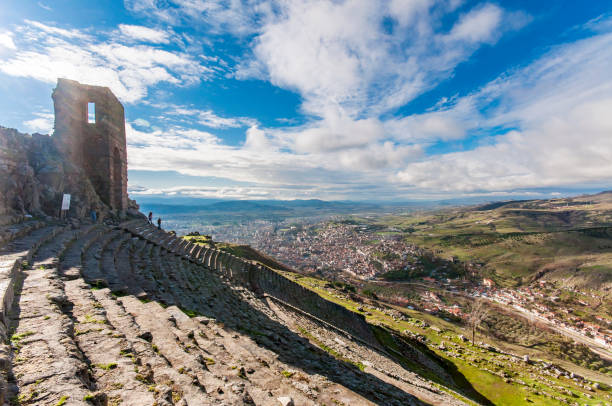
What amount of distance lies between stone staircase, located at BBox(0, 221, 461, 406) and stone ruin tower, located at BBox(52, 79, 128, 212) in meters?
15.3

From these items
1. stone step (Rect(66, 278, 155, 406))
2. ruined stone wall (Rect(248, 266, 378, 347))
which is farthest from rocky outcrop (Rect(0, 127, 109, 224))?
ruined stone wall (Rect(248, 266, 378, 347))

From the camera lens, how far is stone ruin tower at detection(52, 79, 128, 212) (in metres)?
23.4

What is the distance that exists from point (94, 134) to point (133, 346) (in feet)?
95.7

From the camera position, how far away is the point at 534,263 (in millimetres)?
89875

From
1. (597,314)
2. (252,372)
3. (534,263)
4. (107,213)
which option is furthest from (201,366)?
(534,263)

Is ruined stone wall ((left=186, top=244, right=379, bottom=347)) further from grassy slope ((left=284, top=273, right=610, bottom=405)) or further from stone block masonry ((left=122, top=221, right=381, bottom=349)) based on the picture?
grassy slope ((left=284, top=273, right=610, bottom=405))

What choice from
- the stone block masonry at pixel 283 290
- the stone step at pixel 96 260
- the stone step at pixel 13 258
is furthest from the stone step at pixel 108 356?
the stone block masonry at pixel 283 290

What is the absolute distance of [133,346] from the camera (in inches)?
197

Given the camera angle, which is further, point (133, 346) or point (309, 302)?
point (309, 302)

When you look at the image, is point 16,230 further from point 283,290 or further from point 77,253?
point 283,290

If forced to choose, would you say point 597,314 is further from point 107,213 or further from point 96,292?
point 107,213

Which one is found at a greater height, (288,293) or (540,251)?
(288,293)

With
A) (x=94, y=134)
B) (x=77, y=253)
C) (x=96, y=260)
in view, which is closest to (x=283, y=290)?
(x=96, y=260)

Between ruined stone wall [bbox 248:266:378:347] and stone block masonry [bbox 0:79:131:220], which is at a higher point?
stone block masonry [bbox 0:79:131:220]
